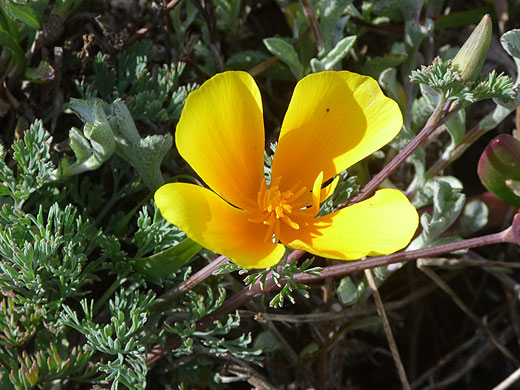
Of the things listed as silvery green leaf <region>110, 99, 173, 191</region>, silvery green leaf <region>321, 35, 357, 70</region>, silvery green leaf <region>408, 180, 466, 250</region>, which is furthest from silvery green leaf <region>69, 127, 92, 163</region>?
silvery green leaf <region>408, 180, 466, 250</region>

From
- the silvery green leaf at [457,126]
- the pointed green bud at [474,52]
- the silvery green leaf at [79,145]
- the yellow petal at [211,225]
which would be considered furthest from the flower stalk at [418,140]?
the silvery green leaf at [79,145]

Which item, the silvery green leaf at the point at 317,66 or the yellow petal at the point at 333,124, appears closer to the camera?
the yellow petal at the point at 333,124

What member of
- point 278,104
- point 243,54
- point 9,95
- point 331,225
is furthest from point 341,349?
point 9,95

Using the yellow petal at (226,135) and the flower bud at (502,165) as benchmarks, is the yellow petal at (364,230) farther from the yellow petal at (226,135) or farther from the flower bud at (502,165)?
the flower bud at (502,165)

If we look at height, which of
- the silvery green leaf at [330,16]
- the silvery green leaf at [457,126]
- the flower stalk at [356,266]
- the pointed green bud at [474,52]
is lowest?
the flower stalk at [356,266]

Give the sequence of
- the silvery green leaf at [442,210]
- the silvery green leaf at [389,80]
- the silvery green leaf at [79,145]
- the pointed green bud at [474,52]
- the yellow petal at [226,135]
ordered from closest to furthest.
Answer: the yellow petal at [226,135], the pointed green bud at [474,52], the silvery green leaf at [79,145], the silvery green leaf at [442,210], the silvery green leaf at [389,80]

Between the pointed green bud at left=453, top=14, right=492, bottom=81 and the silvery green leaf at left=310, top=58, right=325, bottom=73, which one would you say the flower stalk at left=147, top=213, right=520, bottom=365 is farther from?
the silvery green leaf at left=310, top=58, right=325, bottom=73
